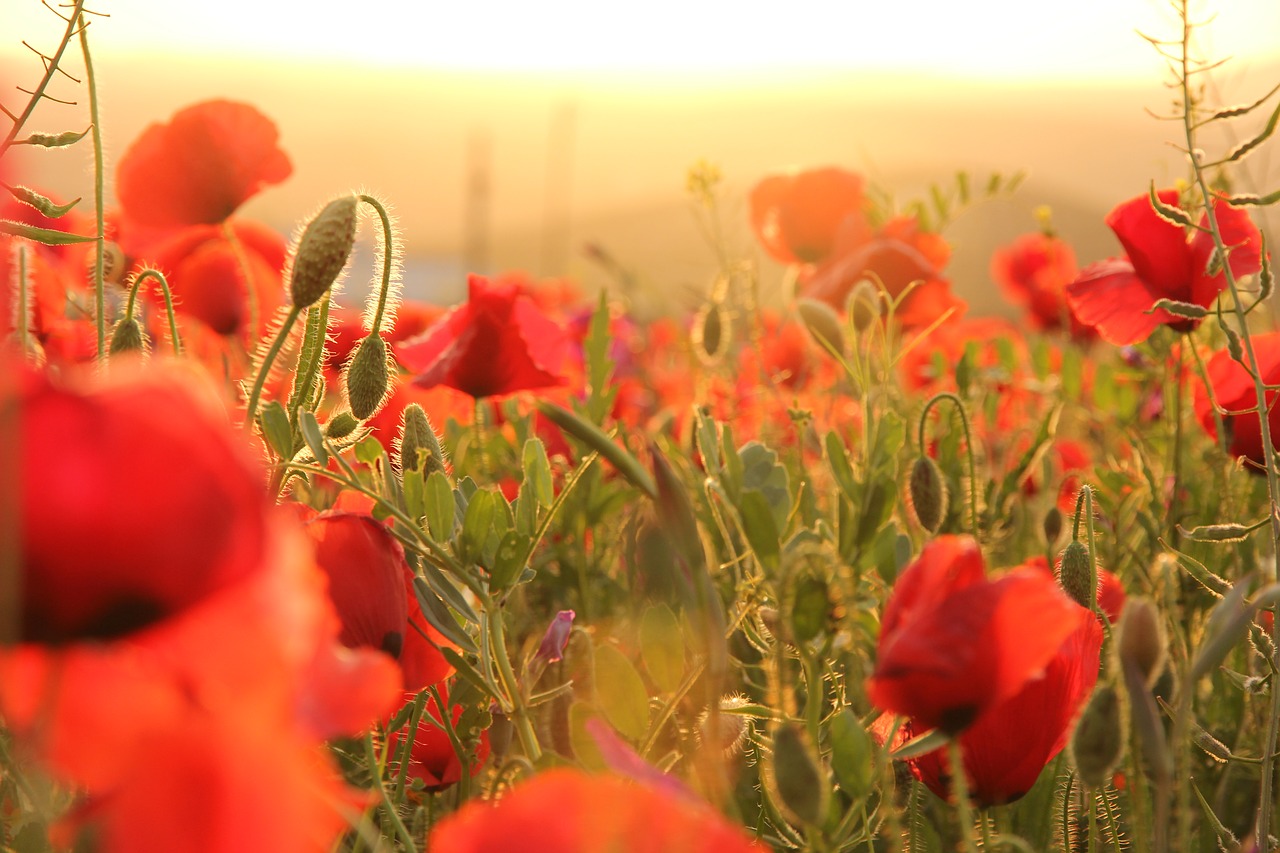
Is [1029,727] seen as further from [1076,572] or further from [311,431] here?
[311,431]

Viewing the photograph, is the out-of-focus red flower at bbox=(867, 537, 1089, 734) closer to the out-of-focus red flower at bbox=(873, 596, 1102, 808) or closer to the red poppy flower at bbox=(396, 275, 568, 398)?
the out-of-focus red flower at bbox=(873, 596, 1102, 808)

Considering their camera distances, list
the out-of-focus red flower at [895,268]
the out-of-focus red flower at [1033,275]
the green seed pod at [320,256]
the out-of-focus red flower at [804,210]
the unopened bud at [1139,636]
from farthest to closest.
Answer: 1. the out-of-focus red flower at [1033,275]
2. the out-of-focus red flower at [804,210]
3. the out-of-focus red flower at [895,268]
4. the green seed pod at [320,256]
5. the unopened bud at [1139,636]

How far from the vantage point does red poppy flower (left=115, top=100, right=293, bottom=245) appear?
3.73 ft

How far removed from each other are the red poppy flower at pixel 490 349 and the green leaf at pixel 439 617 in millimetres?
395

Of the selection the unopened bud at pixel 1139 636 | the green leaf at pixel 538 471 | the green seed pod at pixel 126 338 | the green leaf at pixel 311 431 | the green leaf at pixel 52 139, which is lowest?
the green leaf at pixel 538 471

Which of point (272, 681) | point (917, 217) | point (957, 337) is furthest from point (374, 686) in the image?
point (957, 337)

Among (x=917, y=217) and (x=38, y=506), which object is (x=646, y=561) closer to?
(x=38, y=506)

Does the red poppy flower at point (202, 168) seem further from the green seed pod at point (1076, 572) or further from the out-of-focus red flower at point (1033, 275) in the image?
the out-of-focus red flower at point (1033, 275)

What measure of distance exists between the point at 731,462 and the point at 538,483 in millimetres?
120

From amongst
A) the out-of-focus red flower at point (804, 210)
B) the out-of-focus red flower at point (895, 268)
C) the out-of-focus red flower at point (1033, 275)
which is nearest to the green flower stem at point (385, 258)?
the out-of-focus red flower at point (895, 268)

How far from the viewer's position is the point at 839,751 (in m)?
0.49

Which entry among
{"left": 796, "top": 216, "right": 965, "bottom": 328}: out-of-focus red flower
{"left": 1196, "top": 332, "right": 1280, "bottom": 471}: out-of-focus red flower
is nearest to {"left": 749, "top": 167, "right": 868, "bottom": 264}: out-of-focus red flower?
{"left": 796, "top": 216, "right": 965, "bottom": 328}: out-of-focus red flower

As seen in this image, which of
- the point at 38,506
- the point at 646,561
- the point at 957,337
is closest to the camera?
the point at 38,506

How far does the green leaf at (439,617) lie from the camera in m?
0.65
